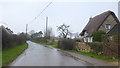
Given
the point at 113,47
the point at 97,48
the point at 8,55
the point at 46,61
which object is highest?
the point at 113,47

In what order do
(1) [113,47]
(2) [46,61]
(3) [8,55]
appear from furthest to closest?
(3) [8,55], (1) [113,47], (2) [46,61]

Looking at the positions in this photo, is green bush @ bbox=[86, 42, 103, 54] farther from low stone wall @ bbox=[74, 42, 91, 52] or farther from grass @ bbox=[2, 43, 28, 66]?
grass @ bbox=[2, 43, 28, 66]

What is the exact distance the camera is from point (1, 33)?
21266mm

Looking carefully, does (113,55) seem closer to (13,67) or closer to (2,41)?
(13,67)

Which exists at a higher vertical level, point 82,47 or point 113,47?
point 113,47

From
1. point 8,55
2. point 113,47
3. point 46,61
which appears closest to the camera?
point 46,61

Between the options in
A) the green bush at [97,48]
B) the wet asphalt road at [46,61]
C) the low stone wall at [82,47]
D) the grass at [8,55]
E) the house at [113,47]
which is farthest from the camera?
the low stone wall at [82,47]

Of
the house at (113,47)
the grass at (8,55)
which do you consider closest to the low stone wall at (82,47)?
the house at (113,47)

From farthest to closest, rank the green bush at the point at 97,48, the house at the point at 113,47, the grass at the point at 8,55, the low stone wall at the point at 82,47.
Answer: the low stone wall at the point at 82,47 → the green bush at the point at 97,48 → the house at the point at 113,47 → the grass at the point at 8,55

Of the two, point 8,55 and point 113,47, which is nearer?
point 113,47

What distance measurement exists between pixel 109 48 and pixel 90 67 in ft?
17.8

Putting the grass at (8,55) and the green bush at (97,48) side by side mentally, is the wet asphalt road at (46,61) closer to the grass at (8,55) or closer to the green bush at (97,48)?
the grass at (8,55)

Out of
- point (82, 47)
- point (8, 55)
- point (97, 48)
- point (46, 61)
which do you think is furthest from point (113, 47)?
point (8, 55)

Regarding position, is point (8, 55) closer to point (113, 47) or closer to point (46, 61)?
point (46, 61)
